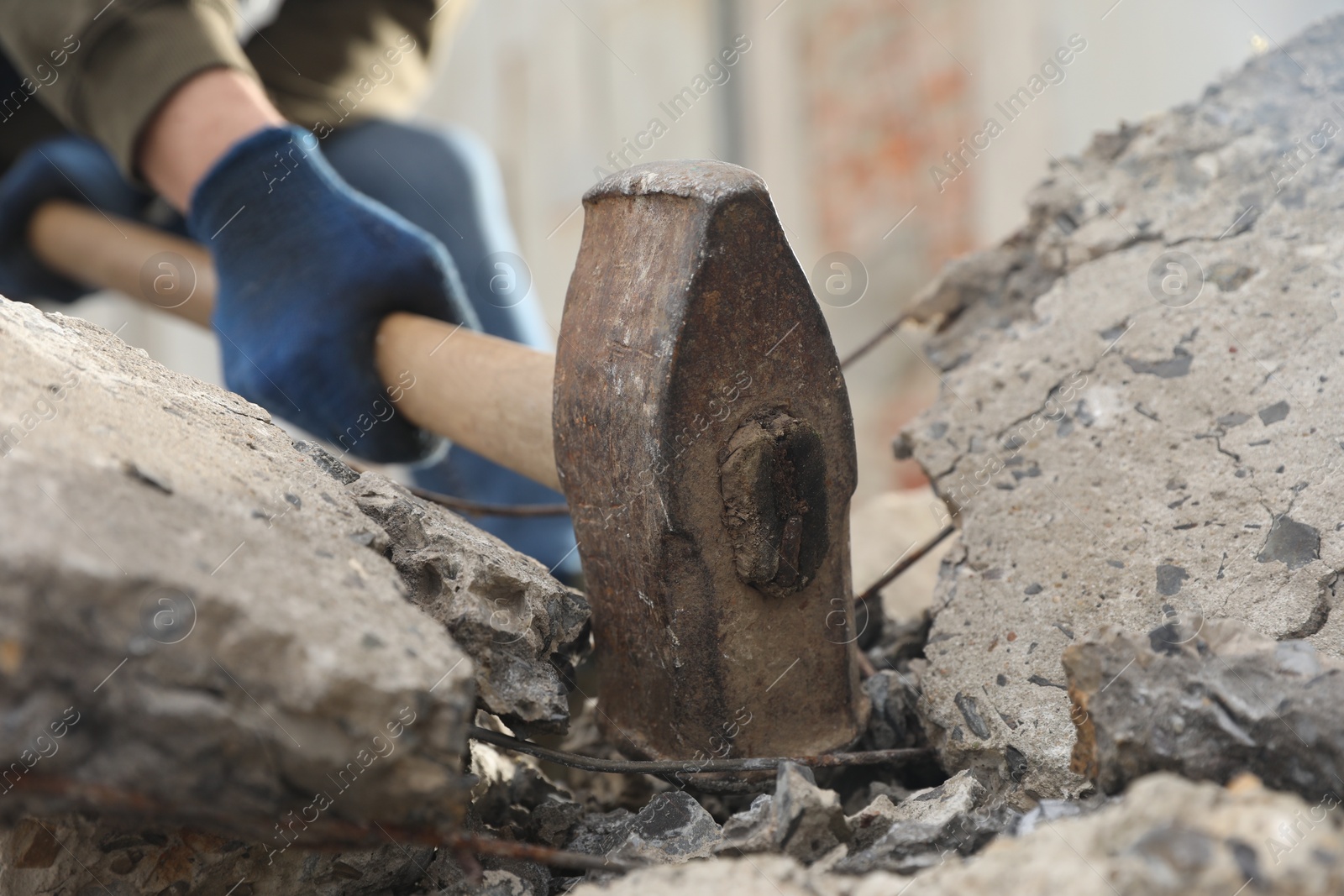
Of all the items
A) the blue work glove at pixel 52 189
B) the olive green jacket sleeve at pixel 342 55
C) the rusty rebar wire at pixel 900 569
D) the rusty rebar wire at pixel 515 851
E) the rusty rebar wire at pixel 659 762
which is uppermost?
the olive green jacket sleeve at pixel 342 55

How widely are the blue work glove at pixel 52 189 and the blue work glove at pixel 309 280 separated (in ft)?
3.09

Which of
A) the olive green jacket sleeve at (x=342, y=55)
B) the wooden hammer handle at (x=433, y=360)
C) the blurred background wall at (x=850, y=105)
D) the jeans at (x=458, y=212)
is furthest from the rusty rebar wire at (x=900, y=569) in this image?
the blurred background wall at (x=850, y=105)

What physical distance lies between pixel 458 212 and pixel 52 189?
1051 mm

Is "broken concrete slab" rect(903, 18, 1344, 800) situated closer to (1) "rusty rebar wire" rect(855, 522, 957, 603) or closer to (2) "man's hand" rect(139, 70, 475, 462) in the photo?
(1) "rusty rebar wire" rect(855, 522, 957, 603)

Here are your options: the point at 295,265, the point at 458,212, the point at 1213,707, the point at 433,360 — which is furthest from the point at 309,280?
the point at 1213,707

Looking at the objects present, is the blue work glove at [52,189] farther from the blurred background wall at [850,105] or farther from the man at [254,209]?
the blurred background wall at [850,105]

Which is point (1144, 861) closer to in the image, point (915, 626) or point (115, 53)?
point (915, 626)

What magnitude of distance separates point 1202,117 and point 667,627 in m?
1.33

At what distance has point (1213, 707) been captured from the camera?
0.87 meters

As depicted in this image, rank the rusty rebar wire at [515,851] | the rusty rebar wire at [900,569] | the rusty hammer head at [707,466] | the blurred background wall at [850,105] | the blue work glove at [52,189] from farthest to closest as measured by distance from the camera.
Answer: the blurred background wall at [850,105] < the blue work glove at [52,189] < the rusty rebar wire at [900,569] < the rusty hammer head at [707,466] < the rusty rebar wire at [515,851]

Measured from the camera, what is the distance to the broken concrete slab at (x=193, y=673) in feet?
2.34

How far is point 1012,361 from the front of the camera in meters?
1.57

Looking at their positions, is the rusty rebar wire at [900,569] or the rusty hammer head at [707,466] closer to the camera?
the rusty hammer head at [707,466]

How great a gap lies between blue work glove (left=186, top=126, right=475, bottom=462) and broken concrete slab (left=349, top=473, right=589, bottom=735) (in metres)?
0.66
